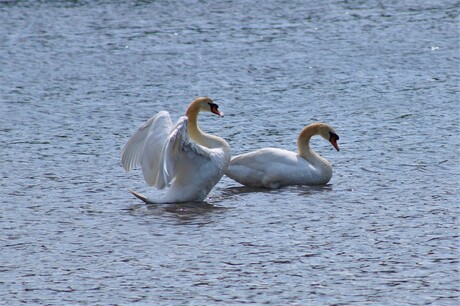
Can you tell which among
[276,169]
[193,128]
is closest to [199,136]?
[193,128]

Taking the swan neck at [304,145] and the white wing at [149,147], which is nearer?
the white wing at [149,147]

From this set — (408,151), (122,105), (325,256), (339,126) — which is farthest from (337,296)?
(122,105)

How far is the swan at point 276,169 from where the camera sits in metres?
11.1

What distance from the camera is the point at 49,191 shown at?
10.9 m

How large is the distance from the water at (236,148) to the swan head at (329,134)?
0.79 ft

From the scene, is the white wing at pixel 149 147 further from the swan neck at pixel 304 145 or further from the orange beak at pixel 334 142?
the orange beak at pixel 334 142

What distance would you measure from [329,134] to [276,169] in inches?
41.0

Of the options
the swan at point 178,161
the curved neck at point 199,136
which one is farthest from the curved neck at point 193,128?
the swan at point 178,161

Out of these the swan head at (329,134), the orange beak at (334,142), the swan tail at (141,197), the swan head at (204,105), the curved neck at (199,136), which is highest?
the swan head at (204,105)

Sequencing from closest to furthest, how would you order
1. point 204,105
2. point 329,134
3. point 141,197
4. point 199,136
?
point 141,197
point 199,136
point 204,105
point 329,134

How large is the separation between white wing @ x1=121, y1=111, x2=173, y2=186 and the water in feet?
1.11

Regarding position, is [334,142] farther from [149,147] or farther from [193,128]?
[149,147]

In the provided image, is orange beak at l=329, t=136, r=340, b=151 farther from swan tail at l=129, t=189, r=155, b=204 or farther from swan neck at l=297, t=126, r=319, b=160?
swan tail at l=129, t=189, r=155, b=204

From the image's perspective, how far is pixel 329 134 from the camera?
1192cm
